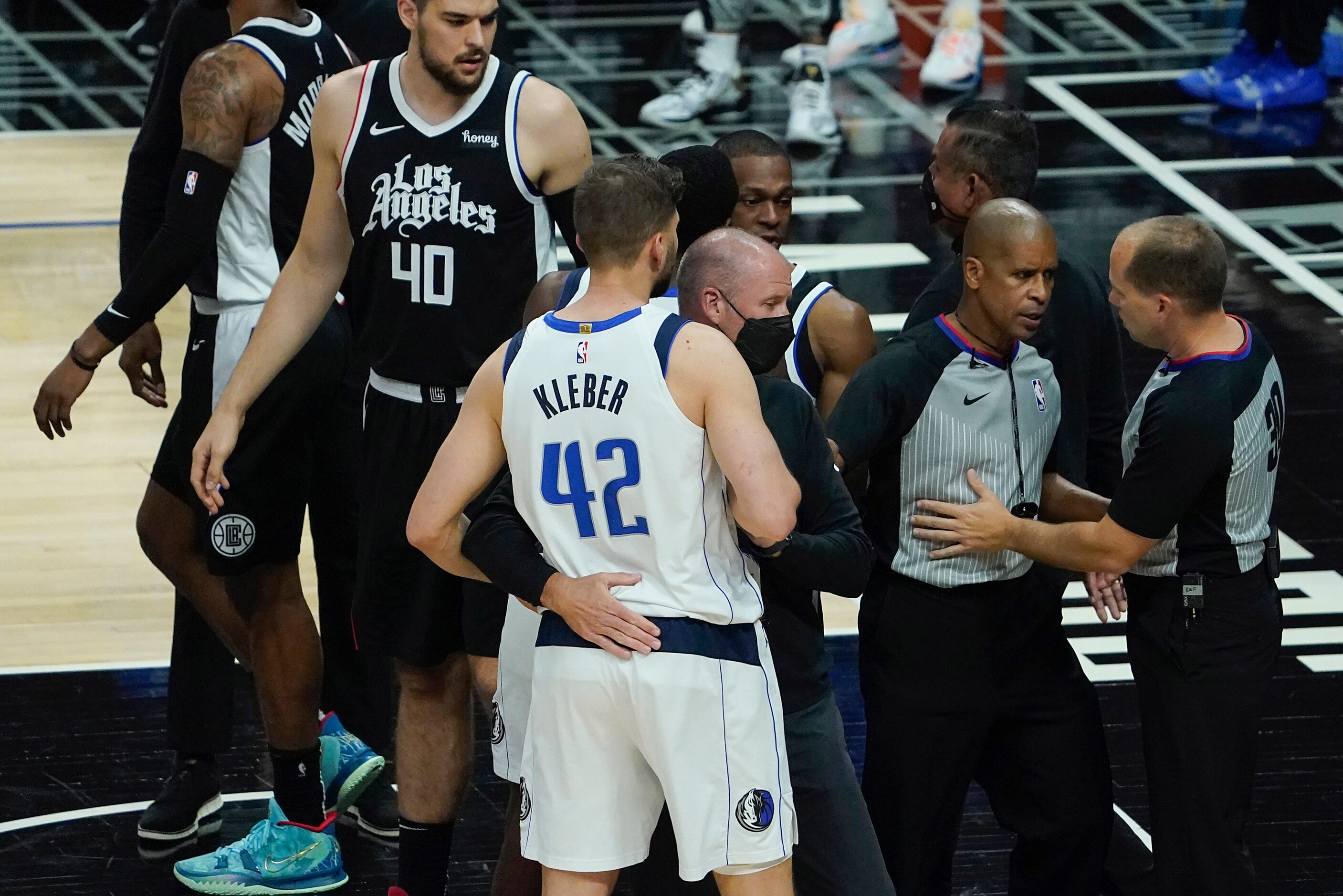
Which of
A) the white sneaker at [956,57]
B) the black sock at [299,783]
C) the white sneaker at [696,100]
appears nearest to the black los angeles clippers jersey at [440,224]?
the black sock at [299,783]

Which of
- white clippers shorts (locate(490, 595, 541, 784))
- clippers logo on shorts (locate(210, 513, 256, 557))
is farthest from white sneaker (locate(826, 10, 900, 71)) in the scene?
white clippers shorts (locate(490, 595, 541, 784))

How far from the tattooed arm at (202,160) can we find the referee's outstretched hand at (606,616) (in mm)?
1717

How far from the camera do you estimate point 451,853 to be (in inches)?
195

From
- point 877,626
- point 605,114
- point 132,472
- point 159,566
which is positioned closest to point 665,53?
point 605,114

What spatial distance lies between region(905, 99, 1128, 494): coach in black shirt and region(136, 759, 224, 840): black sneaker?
2146 mm

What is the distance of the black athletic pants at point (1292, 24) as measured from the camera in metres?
11.5

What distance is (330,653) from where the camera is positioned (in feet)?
17.9

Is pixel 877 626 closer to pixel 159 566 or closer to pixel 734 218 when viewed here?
pixel 734 218

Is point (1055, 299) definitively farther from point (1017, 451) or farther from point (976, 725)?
point (976, 725)

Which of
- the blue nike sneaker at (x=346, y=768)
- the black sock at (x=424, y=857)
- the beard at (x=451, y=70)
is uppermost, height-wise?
the beard at (x=451, y=70)

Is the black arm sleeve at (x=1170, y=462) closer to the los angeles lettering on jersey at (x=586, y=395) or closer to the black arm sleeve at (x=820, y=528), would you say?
the black arm sleeve at (x=820, y=528)

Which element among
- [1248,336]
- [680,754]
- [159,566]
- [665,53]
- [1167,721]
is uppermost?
[1248,336]

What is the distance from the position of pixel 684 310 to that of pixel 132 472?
14.2 feet

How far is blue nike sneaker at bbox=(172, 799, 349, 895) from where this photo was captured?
4770 millimetres
